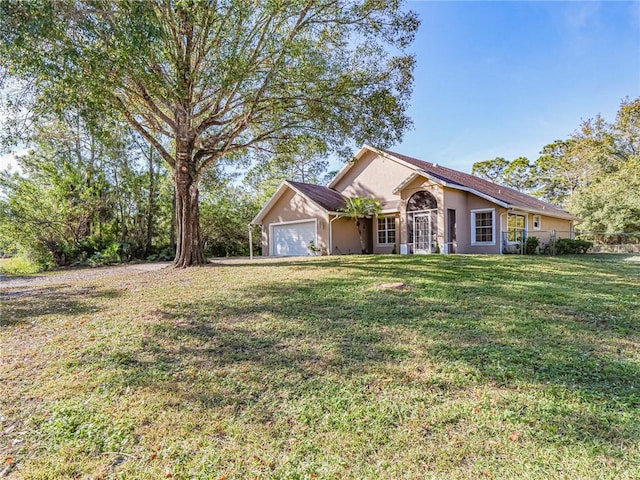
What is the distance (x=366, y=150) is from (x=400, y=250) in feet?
20.0

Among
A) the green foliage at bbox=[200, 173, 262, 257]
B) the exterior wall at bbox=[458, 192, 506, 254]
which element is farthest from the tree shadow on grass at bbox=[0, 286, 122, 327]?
the exterior wall at bbox=[458, 192, 506, 254]

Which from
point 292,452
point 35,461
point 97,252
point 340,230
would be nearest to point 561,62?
point 340,230

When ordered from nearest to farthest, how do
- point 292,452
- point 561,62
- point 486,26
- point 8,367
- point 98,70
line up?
point 292,452 → point 8,367 → point 98,70 → point 486,26 → point 561,62

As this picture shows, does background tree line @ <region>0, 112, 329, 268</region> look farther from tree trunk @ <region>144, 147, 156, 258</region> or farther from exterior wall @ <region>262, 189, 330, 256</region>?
exterior wall @ <region>262, 189, 330, 256</region>

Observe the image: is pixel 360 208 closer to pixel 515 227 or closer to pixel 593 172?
pixel 515 227

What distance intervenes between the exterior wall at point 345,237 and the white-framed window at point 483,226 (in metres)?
5.80

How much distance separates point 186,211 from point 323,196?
368 inches

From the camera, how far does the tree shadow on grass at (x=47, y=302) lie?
6422 millimetres

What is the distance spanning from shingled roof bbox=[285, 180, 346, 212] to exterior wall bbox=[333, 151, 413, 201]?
846 mm

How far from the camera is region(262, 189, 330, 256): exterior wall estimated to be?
1828cm

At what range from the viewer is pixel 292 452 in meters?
2.62

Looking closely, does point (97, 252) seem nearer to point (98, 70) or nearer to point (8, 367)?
point (98, 70)

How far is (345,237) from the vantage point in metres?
19.0

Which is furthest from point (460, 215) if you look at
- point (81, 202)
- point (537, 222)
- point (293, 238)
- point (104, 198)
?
point (81, 202)
